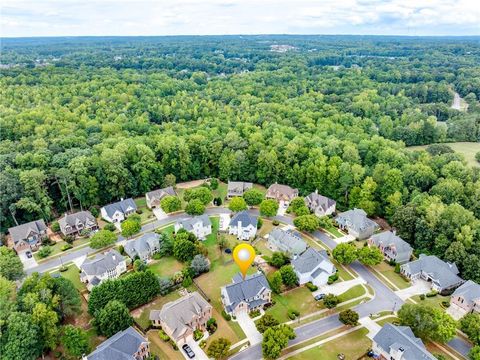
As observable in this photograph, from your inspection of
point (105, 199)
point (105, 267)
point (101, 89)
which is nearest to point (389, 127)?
point (105, 199)

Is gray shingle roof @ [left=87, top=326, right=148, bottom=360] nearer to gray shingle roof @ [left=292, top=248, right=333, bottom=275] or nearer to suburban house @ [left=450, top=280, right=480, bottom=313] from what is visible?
gray shingle roof @ [left=292, top=248, right=333, bottom=275]

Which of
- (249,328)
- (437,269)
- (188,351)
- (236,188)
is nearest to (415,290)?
(437,269)

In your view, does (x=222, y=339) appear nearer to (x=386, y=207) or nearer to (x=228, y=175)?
(x=386, y=207)


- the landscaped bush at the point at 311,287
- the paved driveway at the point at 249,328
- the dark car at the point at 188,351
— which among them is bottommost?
the paved driveway at the point at 249,328

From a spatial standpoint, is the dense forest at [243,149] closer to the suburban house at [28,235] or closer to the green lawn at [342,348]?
the suburban house at [28,235]

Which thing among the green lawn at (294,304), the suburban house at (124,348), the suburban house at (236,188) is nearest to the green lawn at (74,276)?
the suburban house at (124,348)
